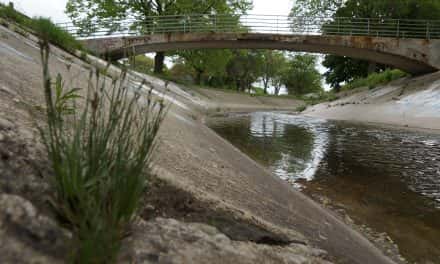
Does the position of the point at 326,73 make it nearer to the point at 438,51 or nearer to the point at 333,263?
the point at 438,51

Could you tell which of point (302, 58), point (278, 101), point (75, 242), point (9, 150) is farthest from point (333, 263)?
point (302, 58)

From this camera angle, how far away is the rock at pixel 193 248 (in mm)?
1438

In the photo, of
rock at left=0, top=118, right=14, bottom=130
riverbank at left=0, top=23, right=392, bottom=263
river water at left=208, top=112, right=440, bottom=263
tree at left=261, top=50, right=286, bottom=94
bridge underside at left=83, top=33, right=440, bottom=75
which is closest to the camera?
riverbank at left=0, top=23, right=392, bottom=263

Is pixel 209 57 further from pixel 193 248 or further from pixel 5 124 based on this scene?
pixel 193 248

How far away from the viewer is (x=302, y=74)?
70.6m

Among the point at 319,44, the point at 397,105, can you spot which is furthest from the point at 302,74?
the point at 397,105

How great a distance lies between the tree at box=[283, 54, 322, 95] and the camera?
6950 cm

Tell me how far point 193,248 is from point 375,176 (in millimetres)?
5258

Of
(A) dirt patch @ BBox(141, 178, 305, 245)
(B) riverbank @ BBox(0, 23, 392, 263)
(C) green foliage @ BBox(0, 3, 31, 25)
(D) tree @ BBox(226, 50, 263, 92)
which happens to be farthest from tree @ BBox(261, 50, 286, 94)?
(A) dirt patch @ BBox(141, 178, 305, 245)

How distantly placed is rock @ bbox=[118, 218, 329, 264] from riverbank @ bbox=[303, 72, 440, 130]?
44.3 feet

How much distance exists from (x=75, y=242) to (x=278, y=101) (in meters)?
41.6

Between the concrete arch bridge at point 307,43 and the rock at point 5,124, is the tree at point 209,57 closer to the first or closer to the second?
the concrete arch bridge at point 307,43

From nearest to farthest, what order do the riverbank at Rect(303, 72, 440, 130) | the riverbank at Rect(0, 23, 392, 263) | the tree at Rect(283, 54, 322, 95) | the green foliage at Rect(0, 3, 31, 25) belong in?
the riverbank at Rect(0, 23, 392, 263) → the green foliage at Rect(0, 3, 31, 25) → the riverbank at Rect(303, 72, 440, 130) → the tree at Rect(283, 54, 322, 95)

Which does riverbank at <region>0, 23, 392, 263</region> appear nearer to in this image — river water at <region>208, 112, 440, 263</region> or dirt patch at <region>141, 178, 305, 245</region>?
dirt patch at <region>141, 178, 305, 245</region>
